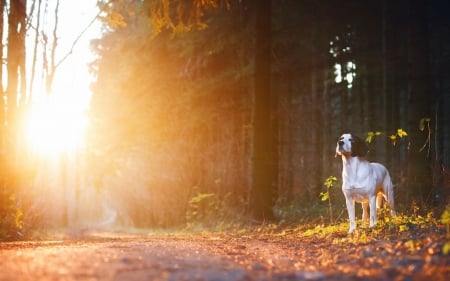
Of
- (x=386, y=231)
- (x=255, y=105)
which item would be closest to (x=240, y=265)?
(x=386, y=231)

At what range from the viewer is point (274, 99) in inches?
661

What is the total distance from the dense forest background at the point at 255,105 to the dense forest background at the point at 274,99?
4 centimetres

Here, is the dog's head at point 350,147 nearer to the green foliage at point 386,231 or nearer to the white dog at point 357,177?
the white dog at point 357,177

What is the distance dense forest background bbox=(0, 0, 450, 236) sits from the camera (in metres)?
12.8

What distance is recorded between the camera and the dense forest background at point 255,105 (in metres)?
12.8

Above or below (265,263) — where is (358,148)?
above

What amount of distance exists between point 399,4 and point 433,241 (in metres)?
9.75

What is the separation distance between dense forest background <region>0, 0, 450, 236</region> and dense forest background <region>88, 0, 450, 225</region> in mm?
42

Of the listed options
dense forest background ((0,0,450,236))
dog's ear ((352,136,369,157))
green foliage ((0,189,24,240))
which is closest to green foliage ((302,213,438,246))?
dense forest background ((0,0,450,236))

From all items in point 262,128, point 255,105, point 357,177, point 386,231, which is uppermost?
point 255,105

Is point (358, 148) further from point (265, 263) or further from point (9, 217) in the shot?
point (9, 217)

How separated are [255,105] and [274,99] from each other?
2.95 meters

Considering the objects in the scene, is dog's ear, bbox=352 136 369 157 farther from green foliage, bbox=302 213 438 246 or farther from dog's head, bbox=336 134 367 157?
green foliage, bbox=302 213 438 246

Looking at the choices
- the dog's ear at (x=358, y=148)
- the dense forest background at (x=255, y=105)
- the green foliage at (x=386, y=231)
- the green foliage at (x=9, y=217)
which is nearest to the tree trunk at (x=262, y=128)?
the dense forest background at (x=255, y=105)
